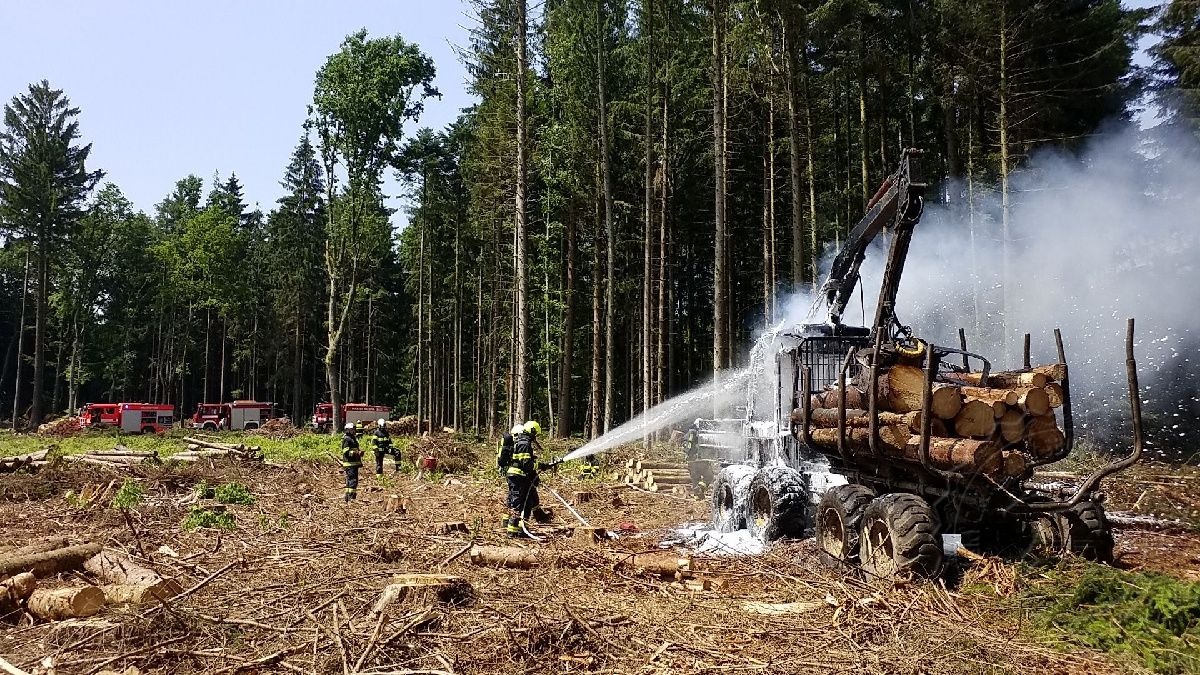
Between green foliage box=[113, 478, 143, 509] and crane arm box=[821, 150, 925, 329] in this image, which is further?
green foliage box=[113, 478, 143, 509]

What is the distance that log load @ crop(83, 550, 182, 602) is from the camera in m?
6.86

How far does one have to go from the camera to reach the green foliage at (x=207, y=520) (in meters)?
11.3

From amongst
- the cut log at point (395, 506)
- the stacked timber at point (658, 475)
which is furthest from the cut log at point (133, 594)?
the stacked timber at point (658, 475)

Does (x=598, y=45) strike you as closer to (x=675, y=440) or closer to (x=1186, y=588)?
(x=675, y=440)

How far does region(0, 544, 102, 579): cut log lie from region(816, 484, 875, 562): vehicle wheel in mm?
8495

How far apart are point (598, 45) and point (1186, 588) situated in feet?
77.6

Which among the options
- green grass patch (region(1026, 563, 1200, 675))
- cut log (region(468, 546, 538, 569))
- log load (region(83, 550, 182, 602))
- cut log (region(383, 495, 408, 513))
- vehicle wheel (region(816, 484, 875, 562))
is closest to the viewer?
green grass patch (region(1026, 563, 1200, 675))

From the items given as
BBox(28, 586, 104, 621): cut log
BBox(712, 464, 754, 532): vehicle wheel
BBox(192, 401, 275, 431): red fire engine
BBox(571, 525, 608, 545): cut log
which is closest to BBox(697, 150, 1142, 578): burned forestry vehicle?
BBox(712, 464, 754, 532): vehicle wheel

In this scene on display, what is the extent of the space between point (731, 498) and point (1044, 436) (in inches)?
209

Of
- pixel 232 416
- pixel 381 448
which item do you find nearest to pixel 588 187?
pixel 381 448

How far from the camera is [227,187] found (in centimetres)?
6538

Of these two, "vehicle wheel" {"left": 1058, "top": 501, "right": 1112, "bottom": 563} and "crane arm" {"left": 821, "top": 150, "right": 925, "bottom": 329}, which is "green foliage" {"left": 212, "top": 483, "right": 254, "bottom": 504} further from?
"vehicle wheel" {"left": 1058, "top": 501, "right": 1112, "bottom": 563}

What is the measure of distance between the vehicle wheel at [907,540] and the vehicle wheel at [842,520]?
0.46 meters

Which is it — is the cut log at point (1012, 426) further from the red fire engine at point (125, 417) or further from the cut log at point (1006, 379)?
the red fire engine at point (125, 417)
